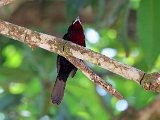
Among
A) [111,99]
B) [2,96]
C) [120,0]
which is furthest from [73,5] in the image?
[111,99]

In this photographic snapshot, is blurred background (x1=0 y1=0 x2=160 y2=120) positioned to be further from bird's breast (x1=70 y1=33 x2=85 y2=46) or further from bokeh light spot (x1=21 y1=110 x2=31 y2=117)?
bird's breast (x1=70 y1=33 x2=85 y2=46)

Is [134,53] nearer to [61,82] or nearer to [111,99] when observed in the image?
[111,99]

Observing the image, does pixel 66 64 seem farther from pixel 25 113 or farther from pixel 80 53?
pixel 25 113

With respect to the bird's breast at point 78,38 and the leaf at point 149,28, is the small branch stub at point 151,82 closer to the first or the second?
the bird's breast at point 78,38

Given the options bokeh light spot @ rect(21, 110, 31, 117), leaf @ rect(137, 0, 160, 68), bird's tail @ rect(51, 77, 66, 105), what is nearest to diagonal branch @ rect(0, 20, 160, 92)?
bird's tail @ rect(51, 77, 66, 105)

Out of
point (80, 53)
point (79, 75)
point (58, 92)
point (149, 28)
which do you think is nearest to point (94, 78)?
point (80, 53)

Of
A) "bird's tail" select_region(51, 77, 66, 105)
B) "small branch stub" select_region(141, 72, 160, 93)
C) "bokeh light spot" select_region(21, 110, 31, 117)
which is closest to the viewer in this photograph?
"small branch stub" select_region(141, 72, 160, 93)
